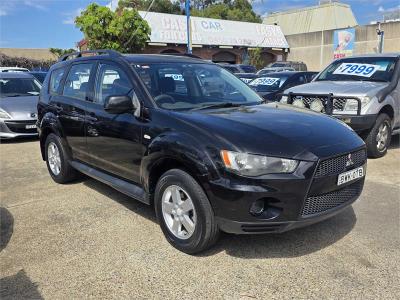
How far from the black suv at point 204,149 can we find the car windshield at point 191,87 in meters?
0.01

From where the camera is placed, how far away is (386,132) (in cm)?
726

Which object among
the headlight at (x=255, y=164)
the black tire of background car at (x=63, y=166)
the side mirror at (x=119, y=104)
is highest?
the side mirror at (x=119, y=104)

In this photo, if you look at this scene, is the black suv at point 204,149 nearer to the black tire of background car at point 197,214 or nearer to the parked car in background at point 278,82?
the black tire of background car at point 197,214

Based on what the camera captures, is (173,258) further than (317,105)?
No

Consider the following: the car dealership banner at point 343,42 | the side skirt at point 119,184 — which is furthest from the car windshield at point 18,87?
the car dealership banner at point 343,42

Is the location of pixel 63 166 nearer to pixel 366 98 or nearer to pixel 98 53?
pixel 98 53

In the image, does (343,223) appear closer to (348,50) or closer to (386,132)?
(386,132)

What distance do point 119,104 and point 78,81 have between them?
163cm

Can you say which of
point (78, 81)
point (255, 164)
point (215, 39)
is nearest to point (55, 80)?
point (78, 81)

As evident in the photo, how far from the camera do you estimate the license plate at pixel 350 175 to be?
349 centimetres

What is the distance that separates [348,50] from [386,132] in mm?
34680

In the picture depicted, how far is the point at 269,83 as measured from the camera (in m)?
10.8

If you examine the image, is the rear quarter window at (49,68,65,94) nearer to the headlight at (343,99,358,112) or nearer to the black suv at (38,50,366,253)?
the black suv at (38,50,366,253)

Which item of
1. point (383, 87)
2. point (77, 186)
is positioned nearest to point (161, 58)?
point (77, 186)
